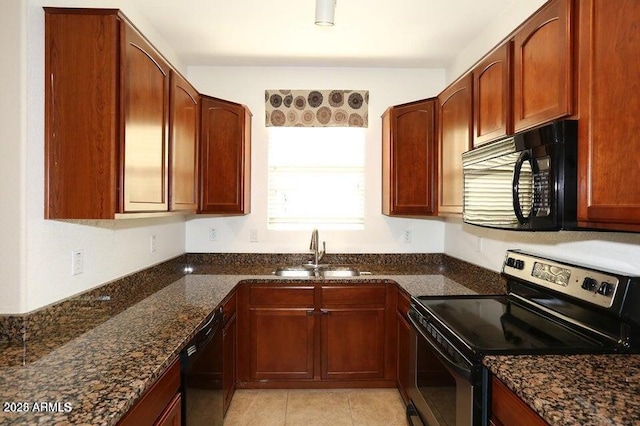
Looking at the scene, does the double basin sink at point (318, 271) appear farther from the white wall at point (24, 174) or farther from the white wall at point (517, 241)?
the white wall at point (24, 174)

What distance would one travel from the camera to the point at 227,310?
2.46 metres

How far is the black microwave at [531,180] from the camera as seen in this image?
134 centimetres

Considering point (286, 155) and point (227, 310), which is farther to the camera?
point (286, 155)

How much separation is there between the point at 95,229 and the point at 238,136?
1.36m

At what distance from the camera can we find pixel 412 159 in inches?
118

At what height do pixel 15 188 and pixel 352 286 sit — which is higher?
pixel 15 188

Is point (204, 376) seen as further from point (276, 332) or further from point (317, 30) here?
point (317, 30)

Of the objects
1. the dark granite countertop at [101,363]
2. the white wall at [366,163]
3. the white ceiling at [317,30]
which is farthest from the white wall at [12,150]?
the white wall at [366,163]

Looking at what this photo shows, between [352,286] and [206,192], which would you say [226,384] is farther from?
[206,192]

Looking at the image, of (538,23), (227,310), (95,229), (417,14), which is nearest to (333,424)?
(227,310)

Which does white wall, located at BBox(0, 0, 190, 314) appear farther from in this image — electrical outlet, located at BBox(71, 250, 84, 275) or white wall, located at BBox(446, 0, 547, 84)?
white wall, located at BBox(446, 0, 547, 84)

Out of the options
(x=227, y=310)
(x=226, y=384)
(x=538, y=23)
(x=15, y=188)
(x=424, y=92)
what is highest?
(x=424, y=92)

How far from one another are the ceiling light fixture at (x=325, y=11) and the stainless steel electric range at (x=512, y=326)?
58.9 inches

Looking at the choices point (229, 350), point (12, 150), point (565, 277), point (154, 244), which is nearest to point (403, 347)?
point (229, 350)
